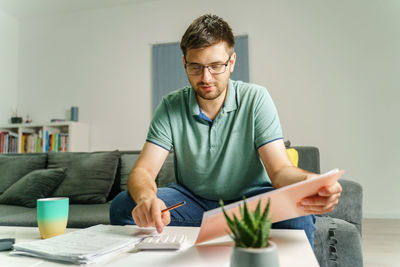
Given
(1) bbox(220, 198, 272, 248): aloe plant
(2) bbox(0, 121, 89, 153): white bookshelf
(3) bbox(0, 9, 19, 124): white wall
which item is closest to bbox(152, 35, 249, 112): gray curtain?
(2) bbox(0, 121, 89, 153): white bookshelf

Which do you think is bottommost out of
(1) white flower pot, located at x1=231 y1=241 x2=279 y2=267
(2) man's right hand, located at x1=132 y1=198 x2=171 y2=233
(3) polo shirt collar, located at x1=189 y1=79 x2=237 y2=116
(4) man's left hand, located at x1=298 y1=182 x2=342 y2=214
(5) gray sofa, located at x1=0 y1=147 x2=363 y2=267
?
(5) gray sofa, located at x1=0 y1=147 x2=363 y2=267

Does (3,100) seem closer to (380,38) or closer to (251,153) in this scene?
(251,153)

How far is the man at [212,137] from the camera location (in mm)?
1128

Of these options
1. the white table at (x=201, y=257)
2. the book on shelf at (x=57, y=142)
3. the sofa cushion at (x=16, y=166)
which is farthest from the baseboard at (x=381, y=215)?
the book on shelf at (x=57, y=142)

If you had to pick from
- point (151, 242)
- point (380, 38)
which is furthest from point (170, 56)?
Result: point (151, 242)

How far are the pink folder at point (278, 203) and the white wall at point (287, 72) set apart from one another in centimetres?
298

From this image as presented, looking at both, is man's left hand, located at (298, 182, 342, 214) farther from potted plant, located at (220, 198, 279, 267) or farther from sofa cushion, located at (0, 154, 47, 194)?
sofa cushion, located at (0, 154, 47, 194)

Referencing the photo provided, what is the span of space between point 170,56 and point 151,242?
137 inches

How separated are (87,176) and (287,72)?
2589 mm

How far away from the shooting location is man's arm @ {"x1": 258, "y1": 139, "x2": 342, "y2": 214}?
0.67 metres

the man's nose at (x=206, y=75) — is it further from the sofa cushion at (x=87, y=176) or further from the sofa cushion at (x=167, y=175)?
the sofa cushion at (x=87, y=176)

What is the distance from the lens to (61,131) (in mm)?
4113

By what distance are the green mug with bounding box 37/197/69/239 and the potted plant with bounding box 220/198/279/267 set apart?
0.62 meters

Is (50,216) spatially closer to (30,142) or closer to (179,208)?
(179,208)
